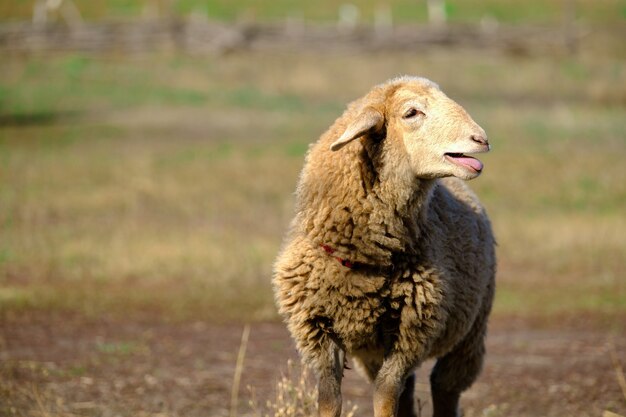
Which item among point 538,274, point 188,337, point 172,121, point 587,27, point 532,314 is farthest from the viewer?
point 587,27

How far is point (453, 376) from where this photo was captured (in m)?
8.14

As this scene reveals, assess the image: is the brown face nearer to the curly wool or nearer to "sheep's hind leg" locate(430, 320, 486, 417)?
the curly wool

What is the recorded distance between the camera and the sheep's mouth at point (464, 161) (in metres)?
6.66

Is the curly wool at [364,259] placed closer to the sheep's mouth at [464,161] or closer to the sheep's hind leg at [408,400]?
the sheep's mouth at [464,161]

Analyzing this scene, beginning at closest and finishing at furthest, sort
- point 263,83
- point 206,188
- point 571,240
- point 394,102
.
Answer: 1. point 394,102
2. point 571,240
3. point 206,188
4. point 263,83

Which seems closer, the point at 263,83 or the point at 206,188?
the point at 206,188

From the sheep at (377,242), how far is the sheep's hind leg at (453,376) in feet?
3.15

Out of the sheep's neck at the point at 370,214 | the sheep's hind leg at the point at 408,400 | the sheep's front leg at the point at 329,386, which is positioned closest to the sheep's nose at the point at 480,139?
the sheep's neck at the point at 370,214

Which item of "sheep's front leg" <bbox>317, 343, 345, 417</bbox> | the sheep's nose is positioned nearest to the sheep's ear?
the sheep's nose

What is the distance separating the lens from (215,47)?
37.8 m

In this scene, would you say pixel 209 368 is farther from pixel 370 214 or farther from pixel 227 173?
pixel 227 173

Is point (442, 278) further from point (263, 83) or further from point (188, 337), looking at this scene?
point (263, 83)

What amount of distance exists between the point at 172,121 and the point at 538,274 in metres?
14.1

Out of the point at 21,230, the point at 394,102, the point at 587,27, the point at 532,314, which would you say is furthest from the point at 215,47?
the point at 394,102
